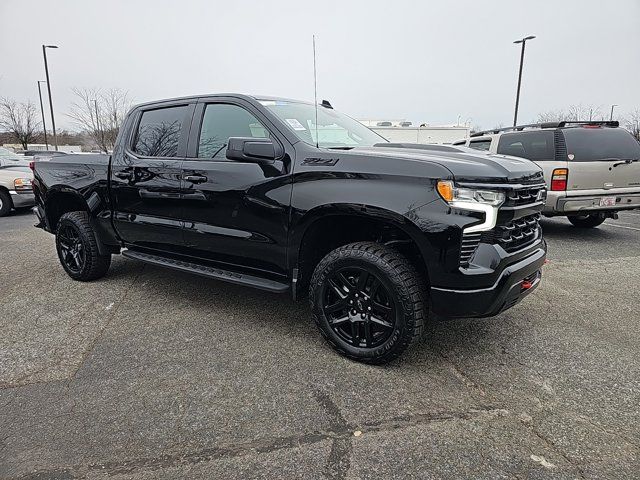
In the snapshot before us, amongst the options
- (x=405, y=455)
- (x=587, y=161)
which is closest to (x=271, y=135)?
(x=405, y=455)

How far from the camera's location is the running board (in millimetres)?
3291

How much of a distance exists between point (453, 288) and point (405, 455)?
971mm

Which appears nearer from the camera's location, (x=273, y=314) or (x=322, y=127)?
(x=322, y=127)

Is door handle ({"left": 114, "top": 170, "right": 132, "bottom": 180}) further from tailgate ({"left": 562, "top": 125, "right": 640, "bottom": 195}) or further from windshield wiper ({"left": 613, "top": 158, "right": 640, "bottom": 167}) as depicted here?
windshield wiper ({"left": 613, "top": 158, "right": 640, "bottom": 167})

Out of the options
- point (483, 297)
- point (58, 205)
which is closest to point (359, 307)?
point (483, 297)

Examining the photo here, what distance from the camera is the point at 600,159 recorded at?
6.45m

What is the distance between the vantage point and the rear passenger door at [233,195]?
3.18 m

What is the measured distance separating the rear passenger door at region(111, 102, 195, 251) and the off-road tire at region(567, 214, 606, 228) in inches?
275

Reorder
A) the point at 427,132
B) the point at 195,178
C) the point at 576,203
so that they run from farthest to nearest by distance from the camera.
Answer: the point at 427,132, the point at 576,203, the point at 195,178

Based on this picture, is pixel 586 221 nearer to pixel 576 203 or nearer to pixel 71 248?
pixel 576 203

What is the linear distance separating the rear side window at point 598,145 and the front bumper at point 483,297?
4.69 metres

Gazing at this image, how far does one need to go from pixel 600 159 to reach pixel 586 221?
1.71 m

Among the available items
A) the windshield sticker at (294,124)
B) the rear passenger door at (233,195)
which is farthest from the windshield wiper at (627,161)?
the rear passenger door at (233,195)

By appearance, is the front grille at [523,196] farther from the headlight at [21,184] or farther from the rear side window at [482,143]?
the headlight at [21,184]
